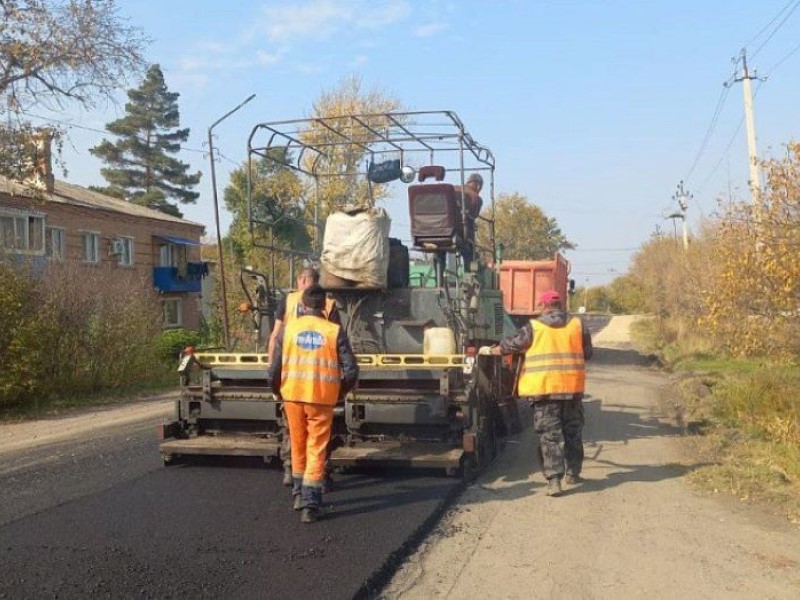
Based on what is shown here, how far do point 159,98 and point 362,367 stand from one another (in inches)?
2065

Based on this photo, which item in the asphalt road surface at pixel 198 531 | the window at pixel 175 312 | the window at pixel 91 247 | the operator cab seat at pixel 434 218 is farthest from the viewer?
the window at pixel 175 312

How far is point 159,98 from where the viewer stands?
55375mm

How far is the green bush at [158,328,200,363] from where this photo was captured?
19.9 metres

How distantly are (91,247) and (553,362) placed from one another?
27.1m

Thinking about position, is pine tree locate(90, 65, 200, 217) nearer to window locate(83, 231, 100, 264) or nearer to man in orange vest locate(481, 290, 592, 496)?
window locate(83, 231, 100, 264)

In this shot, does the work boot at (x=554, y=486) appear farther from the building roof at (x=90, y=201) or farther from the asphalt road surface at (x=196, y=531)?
the building roof at (x=90, y=201)

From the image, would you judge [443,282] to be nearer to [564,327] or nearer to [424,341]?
[424,341]

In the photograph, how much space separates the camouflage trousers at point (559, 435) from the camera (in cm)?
700

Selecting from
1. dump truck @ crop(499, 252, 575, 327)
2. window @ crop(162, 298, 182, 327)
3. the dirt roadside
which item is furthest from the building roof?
dump truck @ crop(499, 252, 575, 327)

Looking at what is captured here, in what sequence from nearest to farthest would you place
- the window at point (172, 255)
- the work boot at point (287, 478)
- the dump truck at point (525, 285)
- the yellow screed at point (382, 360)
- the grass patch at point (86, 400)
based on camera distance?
the work boot at point (287, 478) < the yellow screed at point (382, 360) < the grass patch at point (86, 400) < the dump truck at point (525, 285) < the window at point (172, 255)

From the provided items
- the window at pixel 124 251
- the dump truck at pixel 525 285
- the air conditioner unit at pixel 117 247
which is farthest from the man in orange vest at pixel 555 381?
the window at pixel 124 251

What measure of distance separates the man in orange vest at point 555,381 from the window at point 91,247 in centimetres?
2617

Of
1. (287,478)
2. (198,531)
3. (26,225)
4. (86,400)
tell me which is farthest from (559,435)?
(26,225)

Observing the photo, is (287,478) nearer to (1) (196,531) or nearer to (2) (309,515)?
(2) (309,515)
